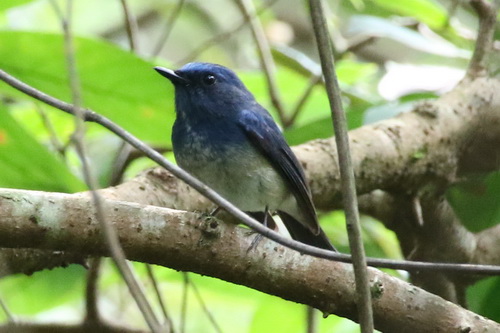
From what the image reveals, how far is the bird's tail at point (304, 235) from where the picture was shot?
3150mm

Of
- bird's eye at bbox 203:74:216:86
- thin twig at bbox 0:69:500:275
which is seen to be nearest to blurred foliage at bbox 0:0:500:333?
bird's eye at bbox 203:74:216:86

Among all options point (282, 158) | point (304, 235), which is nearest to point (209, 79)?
point (282, 158)

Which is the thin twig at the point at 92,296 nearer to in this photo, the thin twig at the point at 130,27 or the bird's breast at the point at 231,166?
the bird's breast at the point at 231,166

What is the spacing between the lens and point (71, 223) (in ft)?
6.06

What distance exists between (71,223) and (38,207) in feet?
0.30

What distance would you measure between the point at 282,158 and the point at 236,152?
19 centimetres

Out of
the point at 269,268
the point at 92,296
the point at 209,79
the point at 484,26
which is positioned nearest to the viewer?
the point at 269,268

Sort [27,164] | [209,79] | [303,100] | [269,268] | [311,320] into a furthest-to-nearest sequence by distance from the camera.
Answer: [303,100] < [209,79] < [311,320] < [27,164] < [269,268]

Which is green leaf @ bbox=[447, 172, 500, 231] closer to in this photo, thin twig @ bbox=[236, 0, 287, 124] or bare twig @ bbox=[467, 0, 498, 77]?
bare twig @ bbox=[467, 0, 498, 77]

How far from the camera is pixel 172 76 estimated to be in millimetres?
3004

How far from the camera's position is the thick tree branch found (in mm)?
1931

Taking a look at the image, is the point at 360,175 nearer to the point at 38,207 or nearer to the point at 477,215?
the point at 477,215

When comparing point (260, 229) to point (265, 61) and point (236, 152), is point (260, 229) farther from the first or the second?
point (265, 61)

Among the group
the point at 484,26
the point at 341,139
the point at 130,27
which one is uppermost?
the point at 484,26
